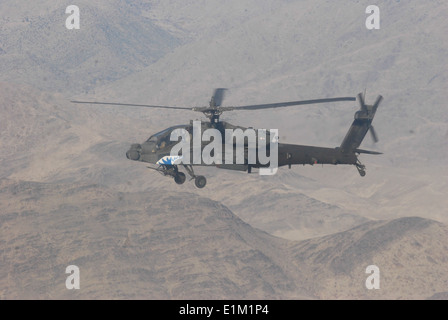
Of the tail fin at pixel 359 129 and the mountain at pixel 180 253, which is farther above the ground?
the tail fin at pixel 359 129

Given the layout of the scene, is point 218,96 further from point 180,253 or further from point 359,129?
point 180,253

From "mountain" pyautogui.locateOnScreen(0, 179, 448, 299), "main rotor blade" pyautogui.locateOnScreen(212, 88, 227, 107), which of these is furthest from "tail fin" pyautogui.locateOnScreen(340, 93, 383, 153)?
"mountain" pyautogui.locateOnScreen(0, 179, 448, 299)

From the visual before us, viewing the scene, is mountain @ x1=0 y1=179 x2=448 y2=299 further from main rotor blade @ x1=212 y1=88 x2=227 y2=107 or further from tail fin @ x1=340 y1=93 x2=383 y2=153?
main rotor blade @ x1=212 y1=88 x2=227 y2=107

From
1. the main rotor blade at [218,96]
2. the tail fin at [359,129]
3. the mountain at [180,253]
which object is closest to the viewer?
the main rotor blade at [218,96]

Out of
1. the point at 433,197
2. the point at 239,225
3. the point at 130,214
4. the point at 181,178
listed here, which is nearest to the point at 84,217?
the point at 130,214

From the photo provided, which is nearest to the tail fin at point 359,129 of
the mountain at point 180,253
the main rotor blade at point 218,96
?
the main rotor blade at point 218,96

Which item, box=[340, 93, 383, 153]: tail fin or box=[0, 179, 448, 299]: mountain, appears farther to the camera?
box=[0, 179, 448, 299]: mountain

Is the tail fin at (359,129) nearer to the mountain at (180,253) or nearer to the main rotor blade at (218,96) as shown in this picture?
the main rotor blade at (218,96)

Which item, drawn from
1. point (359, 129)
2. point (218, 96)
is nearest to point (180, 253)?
point (359, 129)

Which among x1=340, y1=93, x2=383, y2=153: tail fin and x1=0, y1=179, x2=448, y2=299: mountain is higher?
x1=340, y1=93, x2=383, y2=153: tail fin

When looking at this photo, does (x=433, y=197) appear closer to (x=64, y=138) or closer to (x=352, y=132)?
(x=64, y=138)

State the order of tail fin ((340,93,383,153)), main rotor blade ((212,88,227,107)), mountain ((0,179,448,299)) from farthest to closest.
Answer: mountain ((0,179,448,299))
tail fin ((340,93,383,153))
main rotor blade ((212,88,227,107))

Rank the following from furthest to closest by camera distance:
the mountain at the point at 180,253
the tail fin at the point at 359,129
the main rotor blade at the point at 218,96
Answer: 1. the mountain at the point at 180,253
2. the tail fin at the point at 359,129
3. the main rotor blade at the point at 218,96
